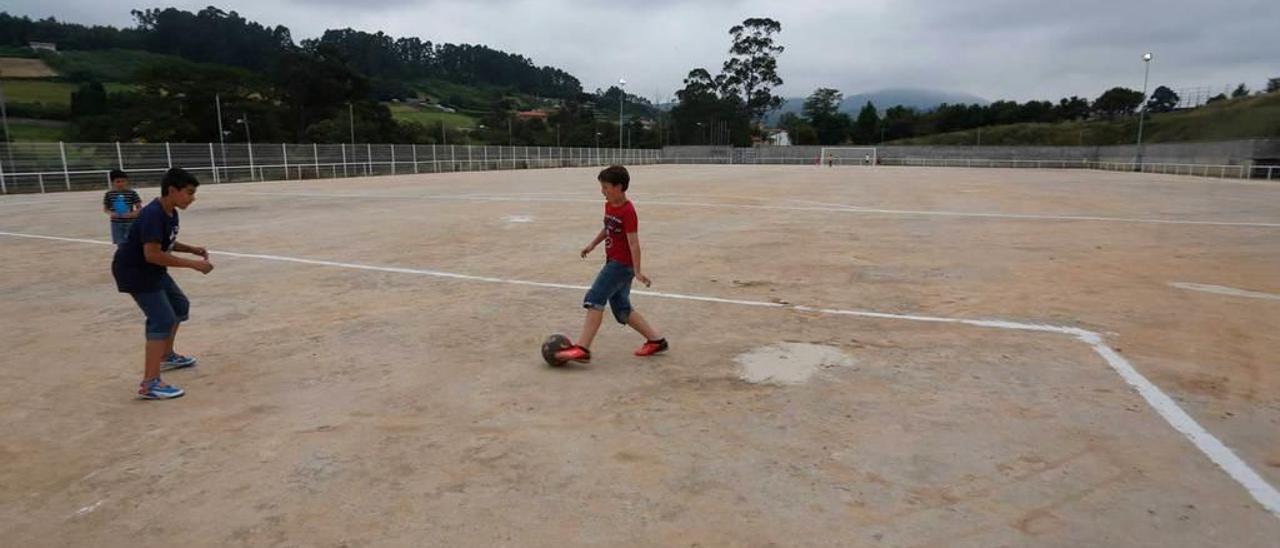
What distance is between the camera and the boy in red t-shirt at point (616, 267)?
4.82 metres

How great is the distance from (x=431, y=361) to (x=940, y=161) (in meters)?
76.2

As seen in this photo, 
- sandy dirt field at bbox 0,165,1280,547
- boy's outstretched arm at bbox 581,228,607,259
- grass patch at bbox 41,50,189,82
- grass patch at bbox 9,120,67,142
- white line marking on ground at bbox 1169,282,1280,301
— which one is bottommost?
sandy dirt field at bbox 0,165,1280,547

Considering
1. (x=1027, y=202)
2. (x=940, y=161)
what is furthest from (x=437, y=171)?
(x=940, y=161)

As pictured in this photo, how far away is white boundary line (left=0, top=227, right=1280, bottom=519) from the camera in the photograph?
3.34m

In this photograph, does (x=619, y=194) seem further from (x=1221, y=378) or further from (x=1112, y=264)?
(x=1112, y=264)

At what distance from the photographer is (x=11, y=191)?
1013 inches

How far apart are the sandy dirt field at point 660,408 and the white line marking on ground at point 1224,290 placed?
6 centimetres

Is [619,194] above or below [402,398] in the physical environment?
above

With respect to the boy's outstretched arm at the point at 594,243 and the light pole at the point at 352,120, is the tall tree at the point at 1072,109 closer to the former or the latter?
the light pole at the point at 352,120

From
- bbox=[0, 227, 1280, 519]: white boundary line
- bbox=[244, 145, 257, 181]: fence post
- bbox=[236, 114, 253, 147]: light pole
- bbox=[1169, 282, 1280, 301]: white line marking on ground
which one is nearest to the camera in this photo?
bbox=[0, 227, 1280, 519]: white boundary line

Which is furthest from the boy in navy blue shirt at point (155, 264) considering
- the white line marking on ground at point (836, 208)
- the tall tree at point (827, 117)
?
the tall tree at point (827, 117)

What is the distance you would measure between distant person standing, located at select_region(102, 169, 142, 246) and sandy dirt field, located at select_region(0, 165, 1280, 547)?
29.3 inches

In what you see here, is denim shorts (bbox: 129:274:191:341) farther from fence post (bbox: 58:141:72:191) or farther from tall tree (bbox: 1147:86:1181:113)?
tall tree (bbox: 1147:86:1181:113)

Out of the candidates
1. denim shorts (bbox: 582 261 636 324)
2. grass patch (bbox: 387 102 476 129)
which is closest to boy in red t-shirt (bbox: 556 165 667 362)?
denim shorts (bbox: 582 261 636 324)
